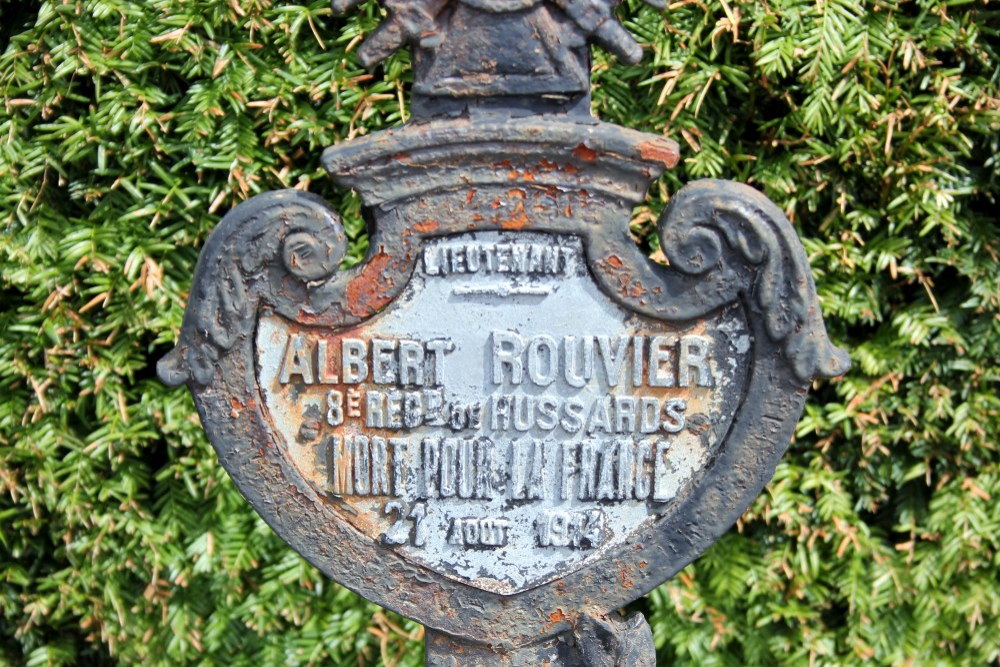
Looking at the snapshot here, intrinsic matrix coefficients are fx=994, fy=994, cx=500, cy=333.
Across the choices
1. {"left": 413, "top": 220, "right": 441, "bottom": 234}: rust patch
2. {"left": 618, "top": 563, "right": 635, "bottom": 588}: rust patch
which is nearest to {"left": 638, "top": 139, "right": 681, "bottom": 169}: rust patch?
{"left": 413, "top": 220, "right": 441, "bottom": 234}: rust patch

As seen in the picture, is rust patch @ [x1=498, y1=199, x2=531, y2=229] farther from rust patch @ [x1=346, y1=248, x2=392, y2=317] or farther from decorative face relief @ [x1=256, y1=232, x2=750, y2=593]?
rust patch @ [x1=346, y1=248, x2=392, y2=317]

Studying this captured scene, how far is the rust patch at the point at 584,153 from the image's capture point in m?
1.48

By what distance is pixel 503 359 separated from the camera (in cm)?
158

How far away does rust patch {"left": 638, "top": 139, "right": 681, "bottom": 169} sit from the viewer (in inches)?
58.2

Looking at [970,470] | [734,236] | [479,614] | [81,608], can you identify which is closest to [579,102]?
[734,236]

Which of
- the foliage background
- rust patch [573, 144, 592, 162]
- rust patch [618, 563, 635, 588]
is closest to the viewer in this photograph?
rust patch [573, 144, 592, 162]

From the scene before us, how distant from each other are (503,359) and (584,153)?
1.14 ft

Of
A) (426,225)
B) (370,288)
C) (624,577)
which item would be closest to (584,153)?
(426,225)

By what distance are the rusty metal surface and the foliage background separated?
2.80 ft

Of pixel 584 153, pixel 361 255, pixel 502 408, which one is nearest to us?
pixel 584 153

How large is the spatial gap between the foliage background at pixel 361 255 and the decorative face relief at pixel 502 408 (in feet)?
2.88

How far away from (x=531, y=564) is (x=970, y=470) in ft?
4.53

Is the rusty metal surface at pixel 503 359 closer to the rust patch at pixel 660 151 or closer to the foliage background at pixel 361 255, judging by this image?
the rust patch at pixel 660 151

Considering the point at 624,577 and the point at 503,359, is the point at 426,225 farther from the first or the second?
the point at 624,577
